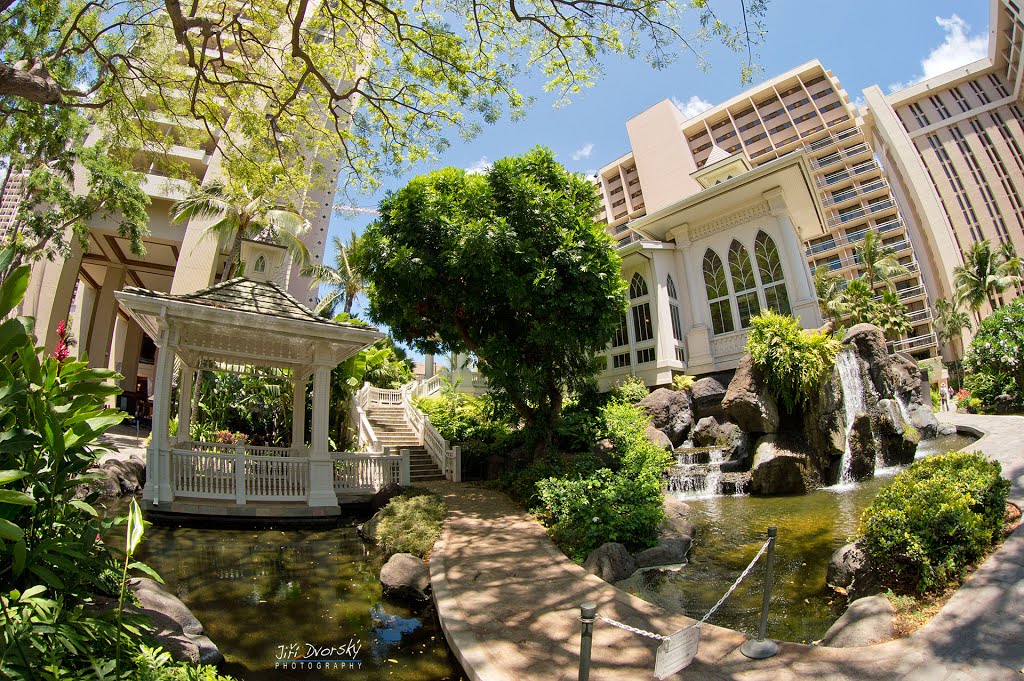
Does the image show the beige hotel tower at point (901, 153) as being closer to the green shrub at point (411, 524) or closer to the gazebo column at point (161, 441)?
the green shrub at point (411, 524)

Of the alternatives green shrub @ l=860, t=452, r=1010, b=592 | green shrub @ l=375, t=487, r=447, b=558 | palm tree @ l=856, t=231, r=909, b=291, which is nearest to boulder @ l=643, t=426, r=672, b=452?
green shrub @ l=375, t=487, r=447, b=558

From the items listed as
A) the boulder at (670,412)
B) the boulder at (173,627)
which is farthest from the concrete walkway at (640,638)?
the boulder at (670,412)

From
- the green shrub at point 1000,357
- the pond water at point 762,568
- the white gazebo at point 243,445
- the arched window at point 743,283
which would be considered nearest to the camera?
the pond water at point 762,568

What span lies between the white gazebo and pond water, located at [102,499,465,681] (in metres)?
1.04

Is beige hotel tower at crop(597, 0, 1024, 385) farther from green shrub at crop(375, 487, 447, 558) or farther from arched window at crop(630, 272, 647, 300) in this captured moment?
green shrub at crop(375, 487, 447, 558)

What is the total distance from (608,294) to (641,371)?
30.2 ft

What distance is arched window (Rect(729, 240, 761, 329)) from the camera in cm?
1964

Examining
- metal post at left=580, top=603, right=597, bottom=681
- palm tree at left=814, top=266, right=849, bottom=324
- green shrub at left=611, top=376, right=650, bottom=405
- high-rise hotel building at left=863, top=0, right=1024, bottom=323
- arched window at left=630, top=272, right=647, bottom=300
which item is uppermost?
high-rise hotel building at left=863, top=0, right=1024, bottom=323

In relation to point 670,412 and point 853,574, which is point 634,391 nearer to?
point 670,412

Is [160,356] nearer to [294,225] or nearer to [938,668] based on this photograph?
[294,225]

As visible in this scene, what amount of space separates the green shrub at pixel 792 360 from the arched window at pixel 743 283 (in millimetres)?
4821

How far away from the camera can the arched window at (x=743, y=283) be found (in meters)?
19.6

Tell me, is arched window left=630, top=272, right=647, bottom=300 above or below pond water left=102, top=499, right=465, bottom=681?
above

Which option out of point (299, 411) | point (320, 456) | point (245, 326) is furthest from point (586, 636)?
point (299, 411)
